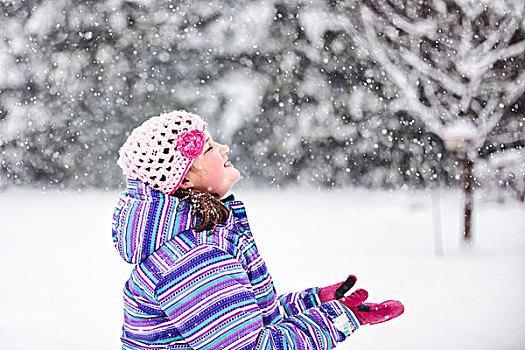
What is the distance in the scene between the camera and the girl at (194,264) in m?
0.63

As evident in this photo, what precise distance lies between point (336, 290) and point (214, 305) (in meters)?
0.25

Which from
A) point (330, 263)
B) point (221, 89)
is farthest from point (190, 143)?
point (221, 89)

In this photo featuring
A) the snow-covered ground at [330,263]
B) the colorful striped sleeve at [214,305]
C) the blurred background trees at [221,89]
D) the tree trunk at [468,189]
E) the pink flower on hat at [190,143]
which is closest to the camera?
the colorful striped sleeve at [214,305]

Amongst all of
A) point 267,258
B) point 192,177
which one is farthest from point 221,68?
point 192,177

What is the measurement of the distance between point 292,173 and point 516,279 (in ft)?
8.48

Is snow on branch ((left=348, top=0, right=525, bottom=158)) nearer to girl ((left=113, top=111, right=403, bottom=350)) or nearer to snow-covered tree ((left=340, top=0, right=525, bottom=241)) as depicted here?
snow-covered tree ((left=340, top=0, right=525, bottom=241))

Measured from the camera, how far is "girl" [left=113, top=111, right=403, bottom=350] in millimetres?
627

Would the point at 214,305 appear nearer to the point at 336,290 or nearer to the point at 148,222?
the point at 148,222

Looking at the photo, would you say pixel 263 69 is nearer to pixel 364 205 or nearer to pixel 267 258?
pixel 364 205

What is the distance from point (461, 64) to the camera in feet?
11.1

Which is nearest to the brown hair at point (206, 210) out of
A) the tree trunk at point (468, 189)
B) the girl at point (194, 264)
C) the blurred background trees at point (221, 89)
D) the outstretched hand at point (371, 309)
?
the girl at point (194, 264)

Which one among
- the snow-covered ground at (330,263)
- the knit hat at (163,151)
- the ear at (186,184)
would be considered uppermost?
the knit hat at (163,151)

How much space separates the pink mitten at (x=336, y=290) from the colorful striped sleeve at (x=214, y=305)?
0.14 meters

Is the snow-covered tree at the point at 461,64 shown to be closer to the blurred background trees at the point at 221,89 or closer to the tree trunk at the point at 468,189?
the tree trunk at the point at 468,189
